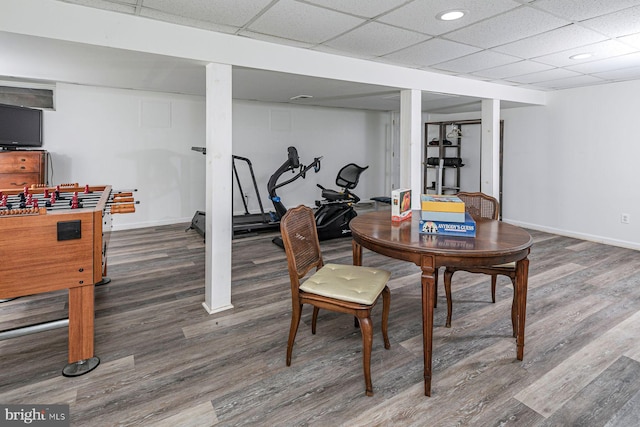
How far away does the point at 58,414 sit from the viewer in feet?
5.75

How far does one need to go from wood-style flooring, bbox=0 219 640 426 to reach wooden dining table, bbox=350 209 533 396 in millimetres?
249

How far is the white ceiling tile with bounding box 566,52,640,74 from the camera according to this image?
12.0 ft

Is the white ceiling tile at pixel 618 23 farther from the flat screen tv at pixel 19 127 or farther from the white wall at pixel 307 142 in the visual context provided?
the flat screen tv at pixel 19 127

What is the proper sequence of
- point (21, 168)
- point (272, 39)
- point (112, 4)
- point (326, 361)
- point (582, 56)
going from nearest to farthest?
point (326, 361) → point (112, 4) → point (272, 39) → point (582, 56) → point (21, 168)

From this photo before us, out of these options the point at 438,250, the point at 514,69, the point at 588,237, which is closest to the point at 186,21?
the point at 438,250

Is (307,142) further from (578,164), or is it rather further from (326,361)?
(326,361)

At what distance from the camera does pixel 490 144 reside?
506 cm

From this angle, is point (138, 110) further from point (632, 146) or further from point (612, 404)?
point (632, 146)

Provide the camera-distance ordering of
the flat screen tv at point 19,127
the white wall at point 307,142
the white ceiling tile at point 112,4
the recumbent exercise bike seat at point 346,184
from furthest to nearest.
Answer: the white wall at point 307,142
the recumbent exercise bike seat at point 346,184
the flat screen tv at point 19,127
the white ceiling tile at point 112,4

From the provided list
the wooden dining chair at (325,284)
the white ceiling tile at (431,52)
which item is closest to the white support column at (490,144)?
the white ceiling tile at (431,52)

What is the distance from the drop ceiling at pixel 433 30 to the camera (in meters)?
2.40

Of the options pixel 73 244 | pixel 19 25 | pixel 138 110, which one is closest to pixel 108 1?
pixel 19 25

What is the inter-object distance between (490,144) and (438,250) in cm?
390

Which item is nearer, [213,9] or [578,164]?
[213,9]
